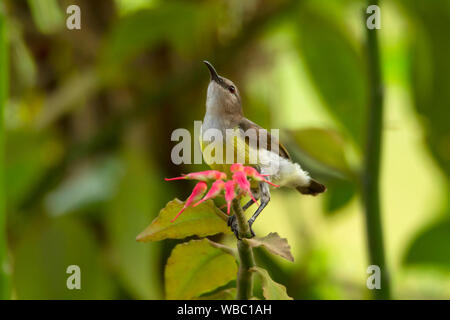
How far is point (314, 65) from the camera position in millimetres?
488

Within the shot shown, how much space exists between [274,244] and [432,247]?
1.20 feet

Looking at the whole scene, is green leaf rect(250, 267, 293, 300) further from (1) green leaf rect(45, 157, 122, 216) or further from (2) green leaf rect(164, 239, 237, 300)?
(1) green leaf rect(45, 157, 122, 216)

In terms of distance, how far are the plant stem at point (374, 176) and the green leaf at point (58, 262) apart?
21 centimetres

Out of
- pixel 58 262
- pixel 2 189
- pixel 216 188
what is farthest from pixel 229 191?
pixel 58 262

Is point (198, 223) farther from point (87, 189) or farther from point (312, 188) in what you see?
point (87, 189)

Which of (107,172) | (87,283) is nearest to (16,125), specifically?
(107,172)

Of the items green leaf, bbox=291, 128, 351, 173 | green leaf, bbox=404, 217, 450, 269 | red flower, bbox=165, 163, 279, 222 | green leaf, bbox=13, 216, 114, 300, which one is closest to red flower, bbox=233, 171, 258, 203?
red flower, bbox=165, 163, 279, 222

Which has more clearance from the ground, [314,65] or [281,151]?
[314,65]

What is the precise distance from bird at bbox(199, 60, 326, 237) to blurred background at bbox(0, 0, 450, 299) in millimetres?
152

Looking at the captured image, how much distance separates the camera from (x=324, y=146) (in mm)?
296

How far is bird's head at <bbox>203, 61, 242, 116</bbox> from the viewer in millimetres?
190

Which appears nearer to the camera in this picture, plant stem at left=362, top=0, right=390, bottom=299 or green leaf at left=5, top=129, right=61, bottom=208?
plant stem at left=362, top=0, right=390, bottom=299
